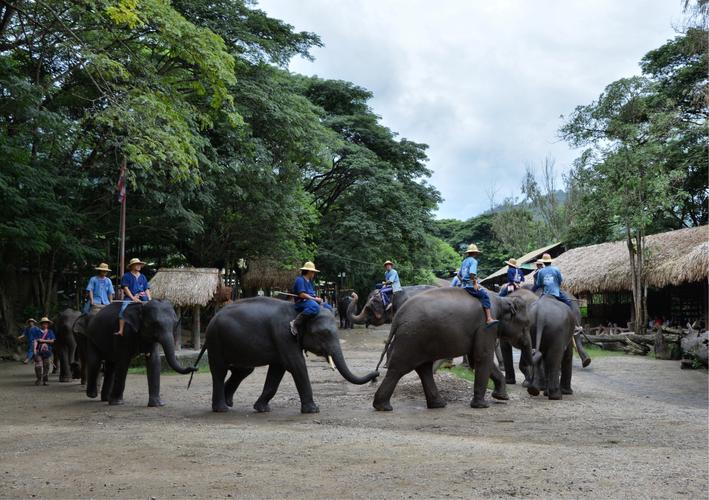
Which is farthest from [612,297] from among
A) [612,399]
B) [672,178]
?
[612,399]

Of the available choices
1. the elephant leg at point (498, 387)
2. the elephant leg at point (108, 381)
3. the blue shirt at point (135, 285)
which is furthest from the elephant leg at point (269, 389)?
the elephant leg at point (498, 387)

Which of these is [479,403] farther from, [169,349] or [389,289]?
[389,289]

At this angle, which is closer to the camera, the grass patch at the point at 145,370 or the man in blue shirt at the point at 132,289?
the man in blue shirt at the point at 132,289

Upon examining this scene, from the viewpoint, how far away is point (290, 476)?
19.5 feet

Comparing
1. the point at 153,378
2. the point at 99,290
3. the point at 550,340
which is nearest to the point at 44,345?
the point at 99,290

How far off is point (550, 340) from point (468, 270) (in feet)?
6.45

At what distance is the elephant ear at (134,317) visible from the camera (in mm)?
10961

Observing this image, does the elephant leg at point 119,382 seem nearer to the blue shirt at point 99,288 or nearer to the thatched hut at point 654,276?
the blue shirt at point 99,288

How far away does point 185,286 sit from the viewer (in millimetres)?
19625

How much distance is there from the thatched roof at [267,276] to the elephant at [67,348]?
14180mm

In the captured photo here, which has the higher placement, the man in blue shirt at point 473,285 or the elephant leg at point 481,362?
the man in blue shirt at point 473,285

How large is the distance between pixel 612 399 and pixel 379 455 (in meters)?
6.07

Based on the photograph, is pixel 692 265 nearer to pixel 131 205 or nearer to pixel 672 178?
pixel 672 178

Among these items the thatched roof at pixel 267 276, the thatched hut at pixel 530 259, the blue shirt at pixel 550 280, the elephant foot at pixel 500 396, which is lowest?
the elephant foot at pixel 500 396
